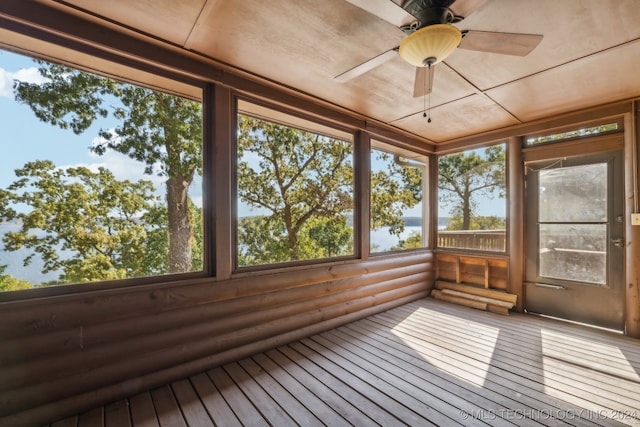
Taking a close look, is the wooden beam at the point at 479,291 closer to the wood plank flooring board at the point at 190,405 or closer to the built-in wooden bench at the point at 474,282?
the built-in wooden bench at the point at 474,282

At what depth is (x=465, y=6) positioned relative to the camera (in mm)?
1571

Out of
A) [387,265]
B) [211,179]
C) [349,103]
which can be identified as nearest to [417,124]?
[349,103]

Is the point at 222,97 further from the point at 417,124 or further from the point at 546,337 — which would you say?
the point at 546,337

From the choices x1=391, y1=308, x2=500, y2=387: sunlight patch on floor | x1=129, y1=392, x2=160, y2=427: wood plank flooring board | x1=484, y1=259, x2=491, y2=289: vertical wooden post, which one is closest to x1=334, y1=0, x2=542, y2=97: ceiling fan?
x1=391, y1=308, x2=500, y2=387: sunlight patch on floor

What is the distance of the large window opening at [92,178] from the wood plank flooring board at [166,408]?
878mm

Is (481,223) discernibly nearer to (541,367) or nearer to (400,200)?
(400,200)

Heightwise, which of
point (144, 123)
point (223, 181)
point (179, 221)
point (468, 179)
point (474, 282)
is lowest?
point (474, 282)

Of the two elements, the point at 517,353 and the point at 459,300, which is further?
the point at 459,300

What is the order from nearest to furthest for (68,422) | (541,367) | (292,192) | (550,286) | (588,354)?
(68,422) → (541,367) → (588,354) → (550,286) → (292,192)

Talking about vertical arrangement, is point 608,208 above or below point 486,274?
above

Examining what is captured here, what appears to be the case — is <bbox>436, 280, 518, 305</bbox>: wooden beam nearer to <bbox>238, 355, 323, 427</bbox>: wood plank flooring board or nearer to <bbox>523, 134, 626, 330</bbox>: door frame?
<bbox>523, 134, 626, 330</bbox>: door frame

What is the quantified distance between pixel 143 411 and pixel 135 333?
1.66 feet

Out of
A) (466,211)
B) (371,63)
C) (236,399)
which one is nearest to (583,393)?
(236,399)

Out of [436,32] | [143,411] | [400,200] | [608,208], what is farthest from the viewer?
[400,200]
